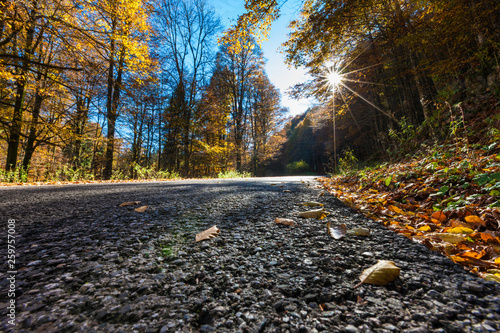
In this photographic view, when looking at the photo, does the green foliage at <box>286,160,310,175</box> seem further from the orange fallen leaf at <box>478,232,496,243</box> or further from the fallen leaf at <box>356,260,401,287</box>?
the fallen leaf at <box>356,260,401,287</box>

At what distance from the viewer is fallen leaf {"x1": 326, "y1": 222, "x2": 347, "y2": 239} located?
1.19 meters

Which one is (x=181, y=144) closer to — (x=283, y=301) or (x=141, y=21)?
(x=141, y=21)

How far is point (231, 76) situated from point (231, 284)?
16.9 metres

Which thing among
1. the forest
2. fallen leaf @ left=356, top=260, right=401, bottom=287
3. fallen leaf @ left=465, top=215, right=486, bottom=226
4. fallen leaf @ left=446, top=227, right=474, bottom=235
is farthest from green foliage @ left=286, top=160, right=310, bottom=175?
fallen leaf @ left=356, top=260, right=401, bottom=287

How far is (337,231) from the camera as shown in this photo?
1.26 metres

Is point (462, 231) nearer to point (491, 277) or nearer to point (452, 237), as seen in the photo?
point (452, 237)

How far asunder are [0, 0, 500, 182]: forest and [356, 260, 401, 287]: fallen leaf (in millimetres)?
2941

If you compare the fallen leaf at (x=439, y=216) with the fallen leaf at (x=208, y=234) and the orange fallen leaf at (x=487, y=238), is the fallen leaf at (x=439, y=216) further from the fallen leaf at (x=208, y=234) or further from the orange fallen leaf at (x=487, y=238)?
the fallen leaf at (x=208, y=234)

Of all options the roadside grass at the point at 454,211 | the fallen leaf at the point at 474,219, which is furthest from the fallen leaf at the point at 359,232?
the fallen leaf at the point at 474,219

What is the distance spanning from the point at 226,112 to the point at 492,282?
14.6 metres

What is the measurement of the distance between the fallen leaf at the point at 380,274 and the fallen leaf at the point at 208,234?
0.79 meters

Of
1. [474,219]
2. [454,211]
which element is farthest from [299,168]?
[474,219]

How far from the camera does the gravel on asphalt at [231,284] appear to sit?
53 cm

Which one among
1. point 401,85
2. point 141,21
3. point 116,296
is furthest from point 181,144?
point 116,296
